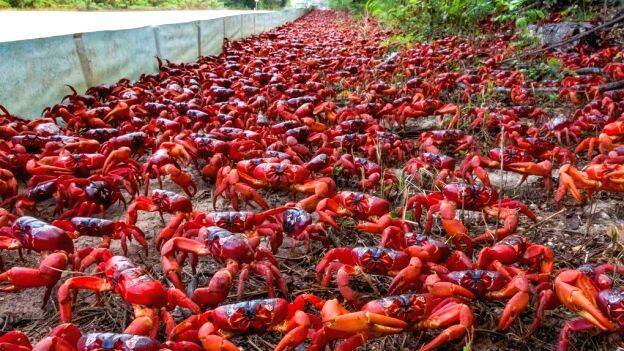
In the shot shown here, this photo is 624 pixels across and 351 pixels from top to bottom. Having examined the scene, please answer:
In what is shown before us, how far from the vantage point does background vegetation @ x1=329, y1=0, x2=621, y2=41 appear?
1111 cm

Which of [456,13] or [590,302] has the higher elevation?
[456,13]

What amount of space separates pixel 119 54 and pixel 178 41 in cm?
296

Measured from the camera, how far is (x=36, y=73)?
5910 mm

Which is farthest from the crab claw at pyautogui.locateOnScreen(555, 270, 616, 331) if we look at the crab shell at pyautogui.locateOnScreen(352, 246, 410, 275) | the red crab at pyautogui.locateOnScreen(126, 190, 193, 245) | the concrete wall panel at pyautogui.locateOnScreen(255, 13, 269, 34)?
the concrete wall panel at pyautogui.locateOnScreen(255, 13, 269, 34)

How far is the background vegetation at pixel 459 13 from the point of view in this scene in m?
11.1

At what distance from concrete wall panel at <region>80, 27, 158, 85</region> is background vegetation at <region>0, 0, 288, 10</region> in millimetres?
14332

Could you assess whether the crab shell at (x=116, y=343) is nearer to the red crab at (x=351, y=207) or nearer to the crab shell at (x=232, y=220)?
the crab shell at (x=232, y=220)

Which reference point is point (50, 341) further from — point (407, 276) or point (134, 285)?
point (407, 276)

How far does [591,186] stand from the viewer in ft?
11.4

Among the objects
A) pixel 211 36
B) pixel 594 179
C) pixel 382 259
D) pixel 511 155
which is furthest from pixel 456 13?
pixel 382 259

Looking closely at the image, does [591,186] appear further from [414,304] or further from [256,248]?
[256,248]

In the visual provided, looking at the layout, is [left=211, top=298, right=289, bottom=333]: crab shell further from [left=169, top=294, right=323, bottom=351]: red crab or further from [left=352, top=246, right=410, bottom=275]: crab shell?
[left=352, top=246, right=410, bottom=275]: crab shell

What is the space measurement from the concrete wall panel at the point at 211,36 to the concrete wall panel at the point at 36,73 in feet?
21.3

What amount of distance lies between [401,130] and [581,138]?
196cm
